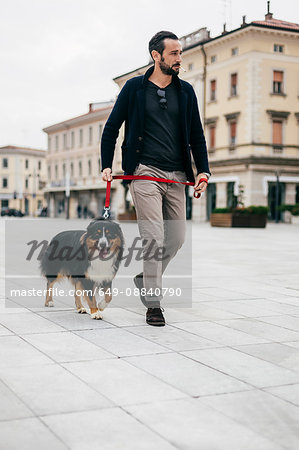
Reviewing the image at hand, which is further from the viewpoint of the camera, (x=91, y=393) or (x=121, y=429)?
(x=91, y=393)

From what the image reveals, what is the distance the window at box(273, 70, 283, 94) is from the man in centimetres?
3760

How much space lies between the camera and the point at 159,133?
17.4ft

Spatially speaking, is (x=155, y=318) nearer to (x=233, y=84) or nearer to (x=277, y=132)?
(x=277, y=132)

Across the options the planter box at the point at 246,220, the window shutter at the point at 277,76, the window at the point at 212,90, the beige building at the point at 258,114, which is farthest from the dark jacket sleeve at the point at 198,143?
the window at the point at 212,90

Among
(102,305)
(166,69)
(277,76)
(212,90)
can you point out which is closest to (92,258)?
(102,305)

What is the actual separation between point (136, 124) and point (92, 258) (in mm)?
1167

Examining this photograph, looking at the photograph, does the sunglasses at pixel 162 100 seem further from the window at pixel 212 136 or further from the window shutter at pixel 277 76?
the window at pixel 212 136

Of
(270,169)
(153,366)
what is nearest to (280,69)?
(270,169)

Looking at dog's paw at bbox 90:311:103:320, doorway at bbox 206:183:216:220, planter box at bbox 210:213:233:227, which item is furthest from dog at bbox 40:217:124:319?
doorway at bbox 206:183:216:220

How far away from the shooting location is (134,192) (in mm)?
5289

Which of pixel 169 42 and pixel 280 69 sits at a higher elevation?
pixel 280 69

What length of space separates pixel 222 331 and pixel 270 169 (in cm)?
3678

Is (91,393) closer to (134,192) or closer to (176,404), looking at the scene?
(176,404)

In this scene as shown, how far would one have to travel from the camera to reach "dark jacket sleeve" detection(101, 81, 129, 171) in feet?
17.7
